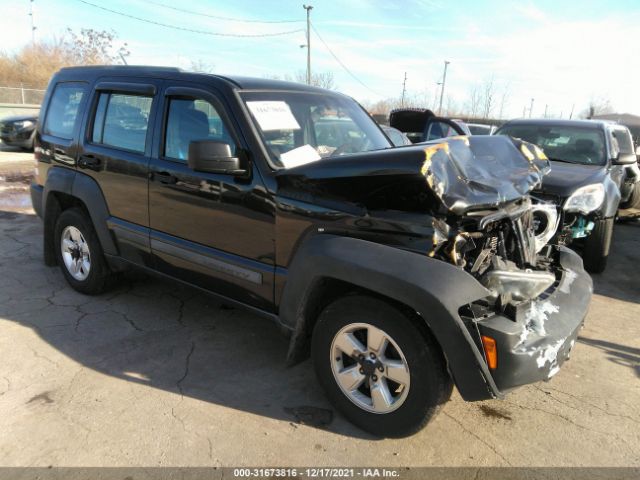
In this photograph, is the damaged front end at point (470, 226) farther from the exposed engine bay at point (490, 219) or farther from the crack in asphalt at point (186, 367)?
the crack in asphalt at point (186, 367)

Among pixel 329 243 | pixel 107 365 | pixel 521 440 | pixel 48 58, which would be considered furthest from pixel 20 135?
pixel 48 58

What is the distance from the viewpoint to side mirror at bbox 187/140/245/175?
2750mm

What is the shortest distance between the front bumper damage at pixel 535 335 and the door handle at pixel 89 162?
3.32 metres

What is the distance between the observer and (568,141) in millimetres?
6422

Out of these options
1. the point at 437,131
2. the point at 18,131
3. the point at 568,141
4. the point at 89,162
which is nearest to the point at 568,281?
the point at 89,162

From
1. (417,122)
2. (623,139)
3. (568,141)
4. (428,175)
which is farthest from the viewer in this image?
(417,122)

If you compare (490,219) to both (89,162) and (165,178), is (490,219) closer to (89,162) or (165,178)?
(165,178)

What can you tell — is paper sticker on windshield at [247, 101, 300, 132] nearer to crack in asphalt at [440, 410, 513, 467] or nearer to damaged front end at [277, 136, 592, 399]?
damaged front end at [277, 136, 592, 399]

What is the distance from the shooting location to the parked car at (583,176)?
16.4 feet

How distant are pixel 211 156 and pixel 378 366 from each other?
1.54 m

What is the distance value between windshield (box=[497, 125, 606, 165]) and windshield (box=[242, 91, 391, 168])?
11.7 feet

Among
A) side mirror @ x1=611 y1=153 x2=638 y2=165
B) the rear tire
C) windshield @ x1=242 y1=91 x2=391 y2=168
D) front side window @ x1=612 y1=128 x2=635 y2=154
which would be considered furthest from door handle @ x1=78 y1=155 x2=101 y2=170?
front side window @ x1=612 y1=128 x2=635 y2=154

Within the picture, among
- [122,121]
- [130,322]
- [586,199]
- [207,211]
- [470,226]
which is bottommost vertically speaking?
[130,322]

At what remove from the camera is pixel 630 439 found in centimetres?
262
